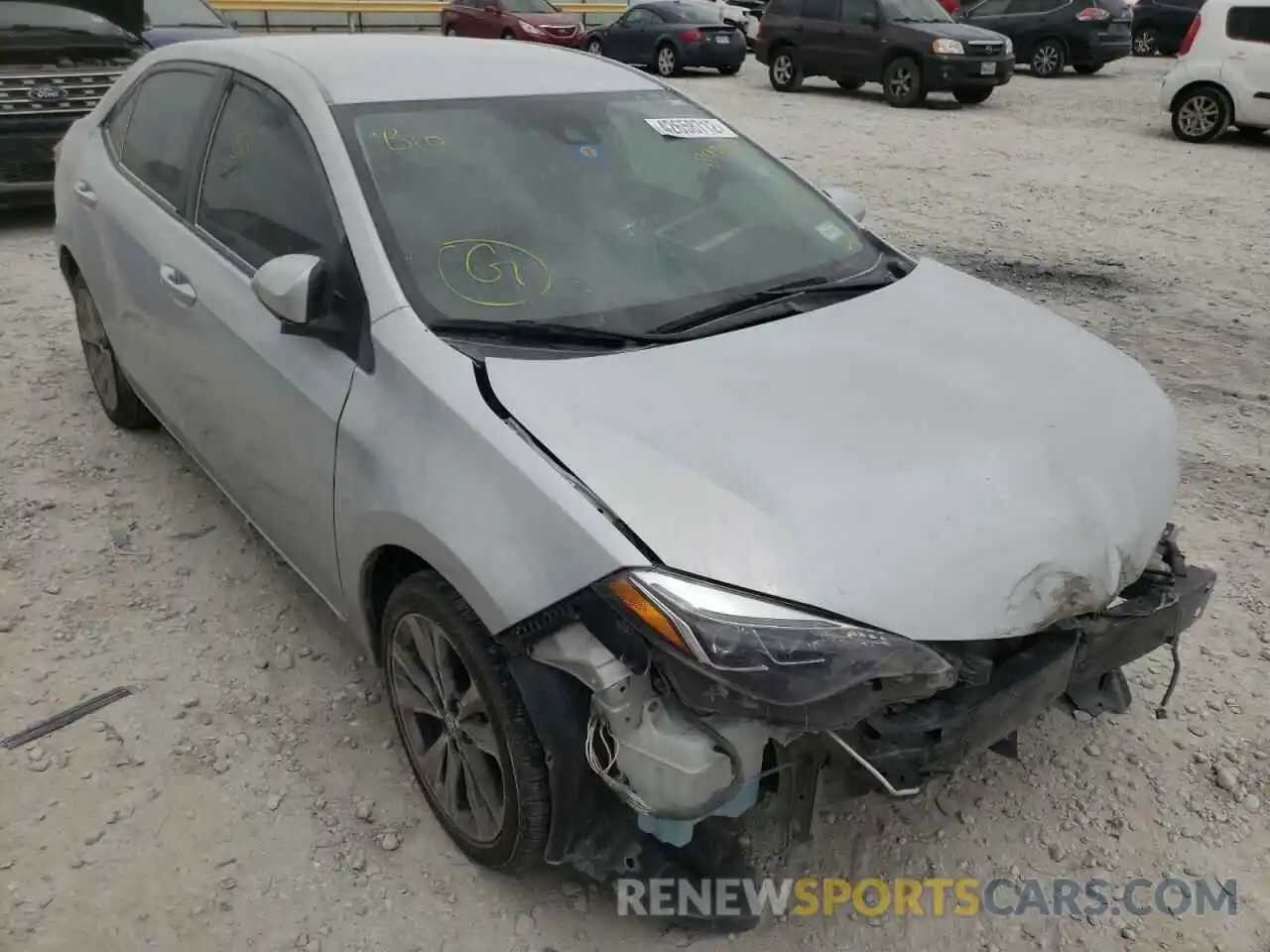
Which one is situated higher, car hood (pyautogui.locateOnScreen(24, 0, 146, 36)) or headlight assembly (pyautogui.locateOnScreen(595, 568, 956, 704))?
car hood (pyautogui.locateOnScreen(24, 0, 146, 36))

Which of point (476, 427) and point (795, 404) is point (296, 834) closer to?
point (476, 427)

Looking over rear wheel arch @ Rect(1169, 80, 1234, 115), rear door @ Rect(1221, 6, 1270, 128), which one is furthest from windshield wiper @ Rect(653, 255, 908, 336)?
rear wheel arch @ Rect(1169, 80, 1234, 115)

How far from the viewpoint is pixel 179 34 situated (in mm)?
9422

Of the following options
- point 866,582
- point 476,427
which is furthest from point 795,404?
point 476,427

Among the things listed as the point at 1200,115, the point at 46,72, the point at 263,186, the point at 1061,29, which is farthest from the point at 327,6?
the point at 263,186

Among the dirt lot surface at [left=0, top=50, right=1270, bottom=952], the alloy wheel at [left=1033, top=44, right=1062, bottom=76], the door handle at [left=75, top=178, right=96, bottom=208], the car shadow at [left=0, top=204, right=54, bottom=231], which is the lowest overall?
the dirt lot surface at [left=0, top=50, right=1270, bottom=952]

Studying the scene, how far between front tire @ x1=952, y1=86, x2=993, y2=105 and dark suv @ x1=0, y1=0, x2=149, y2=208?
10.6 metres

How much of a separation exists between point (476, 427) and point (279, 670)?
55.3 inches

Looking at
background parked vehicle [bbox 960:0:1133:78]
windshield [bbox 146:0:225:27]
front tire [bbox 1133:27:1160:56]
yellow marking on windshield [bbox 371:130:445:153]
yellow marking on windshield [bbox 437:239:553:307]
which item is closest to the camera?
yellow marking on windshield [bbox 437:239:553:307]

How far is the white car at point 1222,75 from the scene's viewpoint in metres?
11.2

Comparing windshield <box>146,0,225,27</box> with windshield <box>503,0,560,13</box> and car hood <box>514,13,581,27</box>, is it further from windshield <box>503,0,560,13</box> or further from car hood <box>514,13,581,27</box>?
windshield <box>503,0,560,13</box>

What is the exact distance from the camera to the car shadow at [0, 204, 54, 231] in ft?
26.3

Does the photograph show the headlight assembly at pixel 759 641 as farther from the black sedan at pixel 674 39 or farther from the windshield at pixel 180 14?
the black sedan at pixel 674 39

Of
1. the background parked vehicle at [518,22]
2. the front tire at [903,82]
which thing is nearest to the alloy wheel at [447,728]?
the front tire at [903,82]
